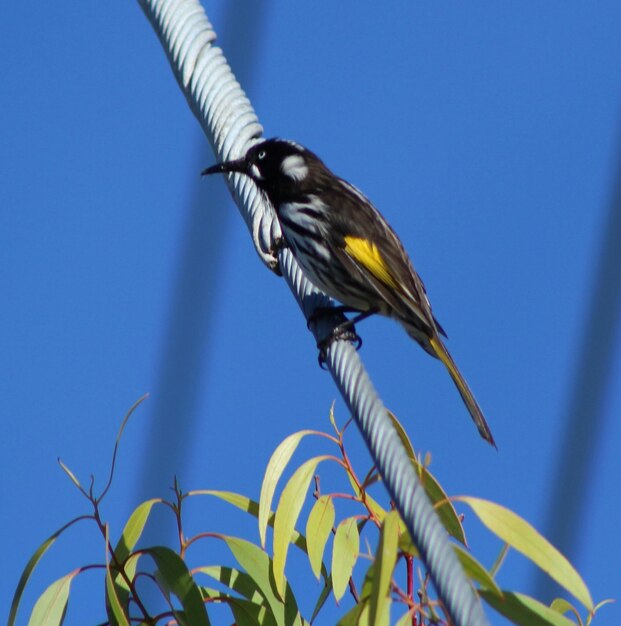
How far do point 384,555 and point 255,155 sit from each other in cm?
153

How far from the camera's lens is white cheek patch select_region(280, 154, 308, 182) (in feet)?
9.70

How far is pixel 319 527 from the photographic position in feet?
6.18

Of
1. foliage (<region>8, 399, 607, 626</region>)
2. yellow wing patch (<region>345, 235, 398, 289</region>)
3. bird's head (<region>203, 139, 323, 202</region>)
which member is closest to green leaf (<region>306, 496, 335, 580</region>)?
foliage (<region>8, 399, 607, 626</region>)

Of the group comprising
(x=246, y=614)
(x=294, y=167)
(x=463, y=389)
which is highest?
(x=294, y=167)

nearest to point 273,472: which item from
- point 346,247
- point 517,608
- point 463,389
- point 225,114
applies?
point 517,608

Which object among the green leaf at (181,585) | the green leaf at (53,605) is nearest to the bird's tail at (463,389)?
the green leaf at (181,585)

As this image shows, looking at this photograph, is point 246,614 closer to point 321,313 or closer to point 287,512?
point 287,512

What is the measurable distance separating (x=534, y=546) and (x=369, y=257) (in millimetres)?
1271

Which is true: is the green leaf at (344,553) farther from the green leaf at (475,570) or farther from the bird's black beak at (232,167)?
the bird's black beak at (232,167)

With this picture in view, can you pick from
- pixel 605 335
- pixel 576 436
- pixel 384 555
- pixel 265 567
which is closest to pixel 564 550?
pixel 576 436

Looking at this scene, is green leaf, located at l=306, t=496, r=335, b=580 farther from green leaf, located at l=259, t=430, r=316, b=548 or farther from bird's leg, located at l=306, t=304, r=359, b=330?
bird's leg, located at l=306, t=304, r=359, b=330

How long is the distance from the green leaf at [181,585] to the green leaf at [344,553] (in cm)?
20

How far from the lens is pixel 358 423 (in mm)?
1377

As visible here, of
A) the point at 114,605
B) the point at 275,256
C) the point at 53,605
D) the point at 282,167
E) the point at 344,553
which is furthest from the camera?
the point at 282,167
